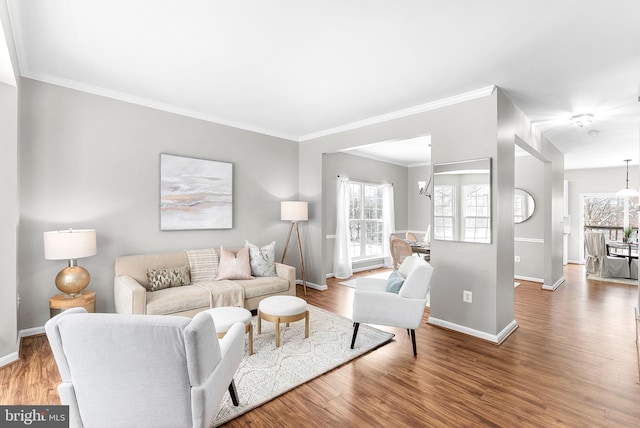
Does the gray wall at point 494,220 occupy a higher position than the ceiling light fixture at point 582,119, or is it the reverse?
the ceiling light fixture at point 582,119

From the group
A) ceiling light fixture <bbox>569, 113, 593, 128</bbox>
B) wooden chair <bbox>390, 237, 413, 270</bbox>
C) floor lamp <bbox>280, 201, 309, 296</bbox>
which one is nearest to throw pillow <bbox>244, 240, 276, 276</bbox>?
floor lamp <bbox>280, 201, 309, 296</bbox>

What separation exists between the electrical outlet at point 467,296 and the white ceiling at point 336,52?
2149 mm

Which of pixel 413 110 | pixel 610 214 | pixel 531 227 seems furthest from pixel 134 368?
pixel 610 214

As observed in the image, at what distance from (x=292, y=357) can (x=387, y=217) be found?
4912mm

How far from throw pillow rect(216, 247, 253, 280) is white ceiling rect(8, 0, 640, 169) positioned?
74.8 inches

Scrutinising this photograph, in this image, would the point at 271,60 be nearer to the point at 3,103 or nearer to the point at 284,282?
the point at 3,103

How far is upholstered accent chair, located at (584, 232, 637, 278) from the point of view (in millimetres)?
6062

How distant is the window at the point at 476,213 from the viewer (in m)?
3.24

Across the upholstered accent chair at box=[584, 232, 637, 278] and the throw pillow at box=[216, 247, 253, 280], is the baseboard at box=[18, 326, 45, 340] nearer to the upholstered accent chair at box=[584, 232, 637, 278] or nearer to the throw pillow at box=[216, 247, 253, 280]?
the throw pillow at box=[216, 247, 253, 280]

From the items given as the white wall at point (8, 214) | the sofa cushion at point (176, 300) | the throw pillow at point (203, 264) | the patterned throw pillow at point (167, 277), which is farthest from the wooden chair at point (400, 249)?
the white wall at point (8, 214)

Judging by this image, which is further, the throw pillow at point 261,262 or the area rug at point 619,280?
the area rug at point 619,280

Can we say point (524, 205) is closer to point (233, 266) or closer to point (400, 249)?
point (400, 249)

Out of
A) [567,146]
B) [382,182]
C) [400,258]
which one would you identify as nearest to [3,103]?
[400,258]

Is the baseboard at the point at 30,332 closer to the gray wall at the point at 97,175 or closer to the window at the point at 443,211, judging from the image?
the gray wall at the point at 97,175
